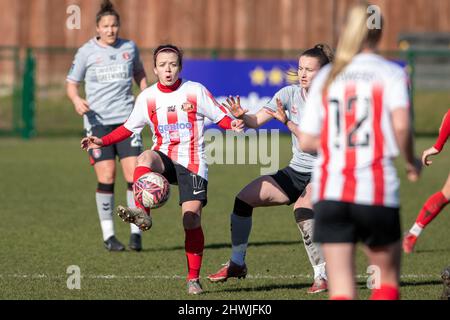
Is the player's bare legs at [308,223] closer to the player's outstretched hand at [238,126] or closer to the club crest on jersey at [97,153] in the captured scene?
the player's outstretched hand at [238,126]

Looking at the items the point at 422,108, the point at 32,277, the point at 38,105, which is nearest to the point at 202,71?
the point at 38,105

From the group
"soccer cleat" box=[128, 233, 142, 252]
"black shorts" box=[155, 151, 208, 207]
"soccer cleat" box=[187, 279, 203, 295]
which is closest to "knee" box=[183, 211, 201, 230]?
"black shorts" box=[155, 151, 208, 207]

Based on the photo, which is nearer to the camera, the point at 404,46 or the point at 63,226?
the point at 63,226

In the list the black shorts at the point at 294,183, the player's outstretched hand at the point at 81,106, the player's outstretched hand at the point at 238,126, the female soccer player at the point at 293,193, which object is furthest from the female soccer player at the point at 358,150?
the player's outstretched hand at the point at 81,106

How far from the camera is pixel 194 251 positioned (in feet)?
25.1

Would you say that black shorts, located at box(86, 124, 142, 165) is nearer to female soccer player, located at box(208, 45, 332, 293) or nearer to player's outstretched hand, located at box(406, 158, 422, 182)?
female soccer player, located at box(208, 45, 332, 293)

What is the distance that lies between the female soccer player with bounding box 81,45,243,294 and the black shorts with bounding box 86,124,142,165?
2.11m

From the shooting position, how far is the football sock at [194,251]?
25.0ft

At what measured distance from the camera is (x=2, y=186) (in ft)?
47.8

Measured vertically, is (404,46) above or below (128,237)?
above

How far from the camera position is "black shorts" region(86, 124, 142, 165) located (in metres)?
10.1

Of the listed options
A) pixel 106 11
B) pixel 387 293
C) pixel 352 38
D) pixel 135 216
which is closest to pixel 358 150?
pixel 352 38

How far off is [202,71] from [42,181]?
278 inches
